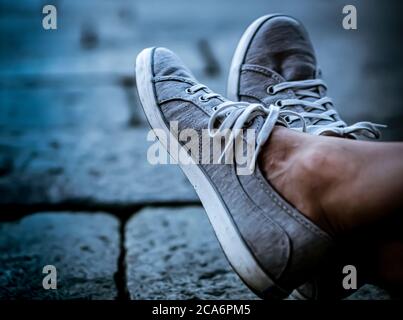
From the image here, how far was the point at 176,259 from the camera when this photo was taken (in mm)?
→ 1062

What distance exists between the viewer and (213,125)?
90 centimetres

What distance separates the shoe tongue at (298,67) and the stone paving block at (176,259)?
1.33ft

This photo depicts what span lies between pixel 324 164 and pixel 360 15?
2482 millimetres

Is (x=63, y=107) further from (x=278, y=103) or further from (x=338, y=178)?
(x=338, y=178)

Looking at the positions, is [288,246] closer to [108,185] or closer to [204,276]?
[204,276]

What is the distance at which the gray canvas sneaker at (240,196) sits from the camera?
0.73 meters

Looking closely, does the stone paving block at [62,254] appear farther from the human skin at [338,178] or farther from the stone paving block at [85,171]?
the human skin at [338,178]

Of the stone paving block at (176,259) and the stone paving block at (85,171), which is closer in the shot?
the stone paving block at (176,259)

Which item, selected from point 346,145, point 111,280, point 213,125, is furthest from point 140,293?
point 346,145

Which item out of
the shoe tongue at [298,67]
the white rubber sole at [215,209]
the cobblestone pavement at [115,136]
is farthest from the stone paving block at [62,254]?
the shoe tongue at [298,67]

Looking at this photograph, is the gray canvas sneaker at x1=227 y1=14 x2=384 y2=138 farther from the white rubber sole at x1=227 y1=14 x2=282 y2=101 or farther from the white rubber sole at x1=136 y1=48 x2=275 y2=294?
the white rubber sole at x1=136 y1=48 x2=275 y2=294

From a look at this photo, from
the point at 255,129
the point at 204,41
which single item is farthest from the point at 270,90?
the point at 204,41

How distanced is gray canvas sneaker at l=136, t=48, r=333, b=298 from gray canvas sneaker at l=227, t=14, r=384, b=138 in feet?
0.27

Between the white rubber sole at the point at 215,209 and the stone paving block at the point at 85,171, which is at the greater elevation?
the white rubber sole at the point at 215,209
